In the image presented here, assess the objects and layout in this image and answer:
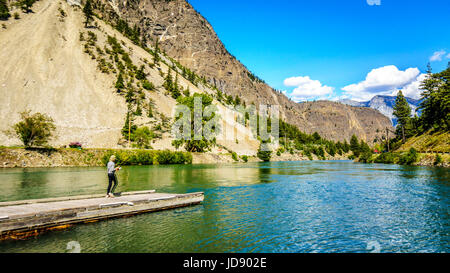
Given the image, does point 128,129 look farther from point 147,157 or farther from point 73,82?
point 73,82

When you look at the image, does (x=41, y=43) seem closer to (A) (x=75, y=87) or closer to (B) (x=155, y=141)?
(A) (x=75, y=87)

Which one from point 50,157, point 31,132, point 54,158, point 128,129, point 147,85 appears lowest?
point 54,158

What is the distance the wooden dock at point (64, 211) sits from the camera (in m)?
11.5

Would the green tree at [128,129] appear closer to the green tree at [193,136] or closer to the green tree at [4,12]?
Result: the green tree at [193,136]

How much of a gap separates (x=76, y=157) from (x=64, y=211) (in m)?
51.5

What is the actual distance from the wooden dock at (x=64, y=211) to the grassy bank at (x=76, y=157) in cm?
4461

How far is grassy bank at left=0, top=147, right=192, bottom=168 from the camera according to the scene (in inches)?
1986

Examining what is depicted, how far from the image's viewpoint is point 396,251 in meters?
10.4

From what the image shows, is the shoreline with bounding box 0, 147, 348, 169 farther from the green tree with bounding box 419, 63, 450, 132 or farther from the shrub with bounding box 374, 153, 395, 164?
the green tree with bounding box 419, 63, 450, 132

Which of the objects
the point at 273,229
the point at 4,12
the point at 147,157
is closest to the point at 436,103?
the point at 147,157

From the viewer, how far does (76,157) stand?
58.3m

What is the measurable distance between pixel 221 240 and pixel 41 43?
123 m

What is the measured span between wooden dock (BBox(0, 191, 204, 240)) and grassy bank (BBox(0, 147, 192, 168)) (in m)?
44.6
